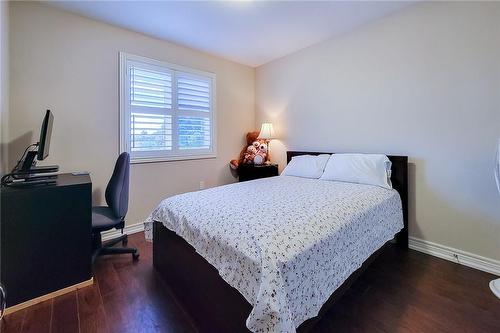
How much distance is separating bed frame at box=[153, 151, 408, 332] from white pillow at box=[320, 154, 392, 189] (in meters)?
1.02

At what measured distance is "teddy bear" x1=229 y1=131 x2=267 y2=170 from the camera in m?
3.62

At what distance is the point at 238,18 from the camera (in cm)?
245

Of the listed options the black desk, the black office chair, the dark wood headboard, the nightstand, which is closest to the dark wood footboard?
the black office chair

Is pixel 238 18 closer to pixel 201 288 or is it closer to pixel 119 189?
pixel 119 189

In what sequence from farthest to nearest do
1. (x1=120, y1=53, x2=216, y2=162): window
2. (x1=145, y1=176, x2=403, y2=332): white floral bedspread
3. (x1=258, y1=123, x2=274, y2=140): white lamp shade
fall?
(x1=258, y1=123, x2=274, y2=140): white lamp shade
(x1=120, y1=53, x2=216, y2=162): window
(x1=145, y1=176, x2=403, y2=332): white floral bedspread

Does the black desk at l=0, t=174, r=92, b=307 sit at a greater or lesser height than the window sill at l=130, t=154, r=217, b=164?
lesser

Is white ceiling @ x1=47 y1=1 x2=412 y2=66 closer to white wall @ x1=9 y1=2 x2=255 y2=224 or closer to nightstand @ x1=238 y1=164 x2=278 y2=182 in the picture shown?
white wall @ x1=9 y1=2 x2=255 y2=224

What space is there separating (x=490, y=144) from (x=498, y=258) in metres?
0.96

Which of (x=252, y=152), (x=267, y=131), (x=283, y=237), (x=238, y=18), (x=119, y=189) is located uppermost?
(x=238, y=18)

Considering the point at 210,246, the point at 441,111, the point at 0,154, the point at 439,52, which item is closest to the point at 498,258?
the point at 441,111

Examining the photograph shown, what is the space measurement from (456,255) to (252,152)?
267cm

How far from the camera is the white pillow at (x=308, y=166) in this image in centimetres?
275

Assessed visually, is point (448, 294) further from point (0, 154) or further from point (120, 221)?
point (0, 154)

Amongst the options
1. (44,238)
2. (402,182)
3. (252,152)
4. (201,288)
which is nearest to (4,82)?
(44,238)
